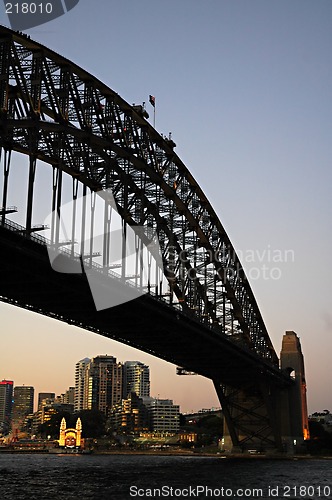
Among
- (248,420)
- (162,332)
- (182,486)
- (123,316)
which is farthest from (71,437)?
(182,486)

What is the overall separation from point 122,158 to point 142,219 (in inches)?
319

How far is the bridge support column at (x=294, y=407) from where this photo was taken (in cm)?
10393

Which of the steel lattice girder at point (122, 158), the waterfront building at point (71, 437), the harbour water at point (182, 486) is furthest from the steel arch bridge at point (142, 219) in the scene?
the waterfront building at point (71, 437)

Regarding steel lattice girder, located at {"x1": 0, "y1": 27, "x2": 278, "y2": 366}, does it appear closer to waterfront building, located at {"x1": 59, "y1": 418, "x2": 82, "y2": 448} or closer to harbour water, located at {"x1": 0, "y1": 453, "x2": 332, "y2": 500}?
harbour water, located at {"x1": 0, "y1": 453, "x2": 332, "y2": 500}

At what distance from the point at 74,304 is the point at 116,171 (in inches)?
462

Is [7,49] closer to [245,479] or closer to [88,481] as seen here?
[88,481]

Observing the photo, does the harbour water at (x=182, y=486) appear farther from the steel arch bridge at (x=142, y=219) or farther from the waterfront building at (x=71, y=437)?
the waterfront building at (x=71, y=437)

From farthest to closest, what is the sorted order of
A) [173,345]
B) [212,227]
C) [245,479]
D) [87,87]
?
[212,227], [173,345], [245,479], [87,87]

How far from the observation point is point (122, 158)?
6122 centimetres

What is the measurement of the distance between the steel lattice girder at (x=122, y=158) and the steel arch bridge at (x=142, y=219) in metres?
0.09

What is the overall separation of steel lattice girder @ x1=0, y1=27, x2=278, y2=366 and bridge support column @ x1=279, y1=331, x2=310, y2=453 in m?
13.0

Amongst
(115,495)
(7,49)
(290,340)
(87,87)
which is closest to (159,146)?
(87,87)

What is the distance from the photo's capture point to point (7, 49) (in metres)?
44.0

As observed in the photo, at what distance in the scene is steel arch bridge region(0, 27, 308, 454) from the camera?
46.2 metres
